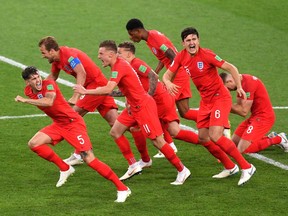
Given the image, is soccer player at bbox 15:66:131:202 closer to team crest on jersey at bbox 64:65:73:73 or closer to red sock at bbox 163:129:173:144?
team crest on jersey at bbox 64:65:73:73

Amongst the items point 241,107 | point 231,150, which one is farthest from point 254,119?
point 231,150

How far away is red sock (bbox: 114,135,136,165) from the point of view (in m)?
17.6

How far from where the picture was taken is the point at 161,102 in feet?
59.4

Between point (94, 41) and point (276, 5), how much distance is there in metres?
5.75

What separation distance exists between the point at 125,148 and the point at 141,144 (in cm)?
40

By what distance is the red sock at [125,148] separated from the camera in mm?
17578

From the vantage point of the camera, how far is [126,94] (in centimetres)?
1677

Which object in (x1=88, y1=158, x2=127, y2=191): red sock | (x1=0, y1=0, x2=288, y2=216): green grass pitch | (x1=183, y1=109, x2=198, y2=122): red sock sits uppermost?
(x1=88, y1=158, x2=127, y2=191): red sock

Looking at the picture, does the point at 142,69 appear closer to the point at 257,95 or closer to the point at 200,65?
the point at 200,65

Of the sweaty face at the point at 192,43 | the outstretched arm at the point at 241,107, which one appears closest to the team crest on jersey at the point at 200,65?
the sweaty face at the point at 192,43

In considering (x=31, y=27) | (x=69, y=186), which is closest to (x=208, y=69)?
(x=69, y=186)

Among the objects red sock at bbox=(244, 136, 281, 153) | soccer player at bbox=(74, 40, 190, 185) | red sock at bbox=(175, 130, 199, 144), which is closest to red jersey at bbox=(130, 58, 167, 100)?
soccer player at bbox=(74, 40, 190, 185)

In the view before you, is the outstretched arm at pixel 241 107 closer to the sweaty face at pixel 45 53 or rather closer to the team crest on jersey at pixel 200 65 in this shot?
the team crest on jersey at pixel 200 65

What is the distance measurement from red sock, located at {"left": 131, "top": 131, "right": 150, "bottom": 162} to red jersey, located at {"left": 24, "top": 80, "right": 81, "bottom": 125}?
1.45 metres
